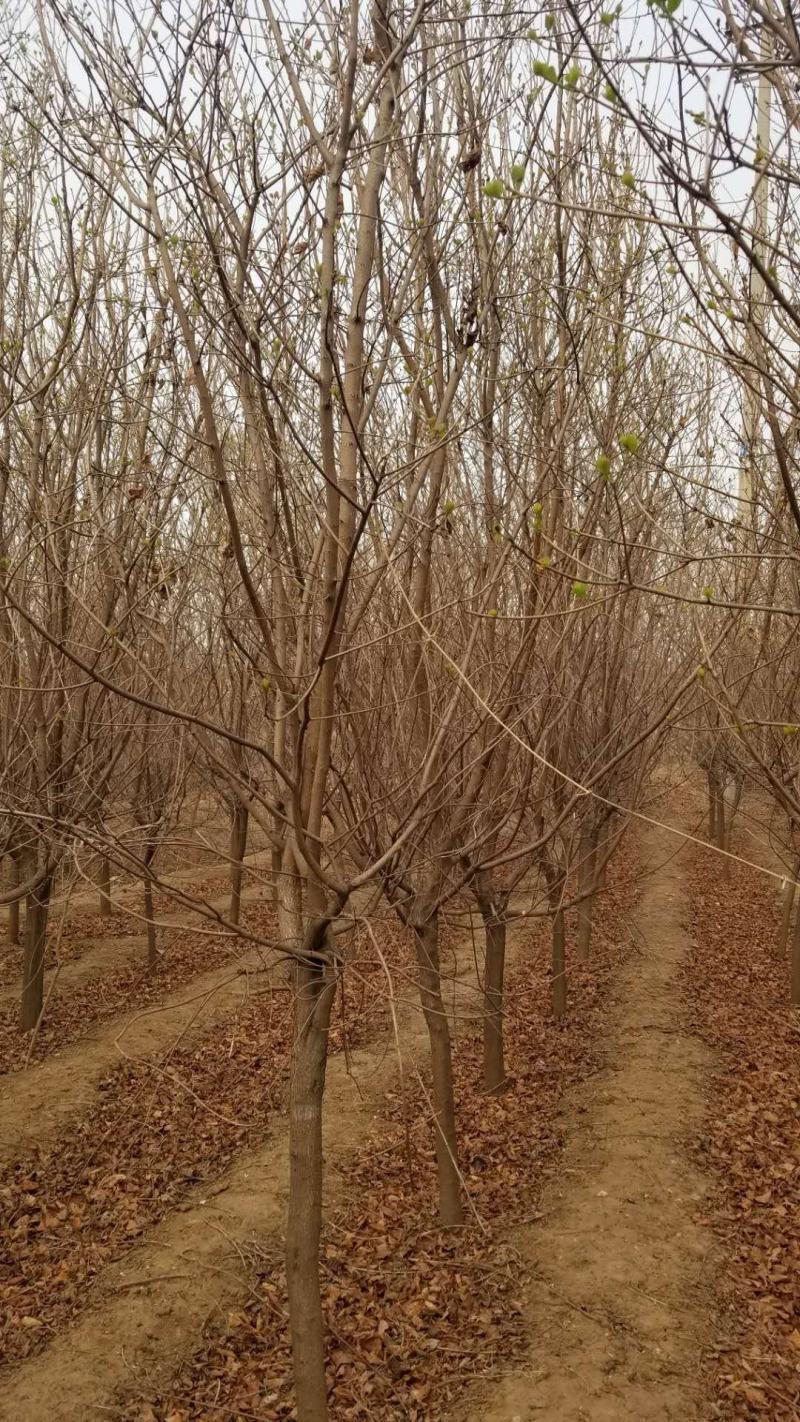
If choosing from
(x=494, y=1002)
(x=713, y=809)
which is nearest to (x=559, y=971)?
(x=494, y=1002)

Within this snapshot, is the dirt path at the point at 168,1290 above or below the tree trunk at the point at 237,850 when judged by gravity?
below

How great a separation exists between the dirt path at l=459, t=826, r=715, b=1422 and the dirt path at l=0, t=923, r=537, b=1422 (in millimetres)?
1487

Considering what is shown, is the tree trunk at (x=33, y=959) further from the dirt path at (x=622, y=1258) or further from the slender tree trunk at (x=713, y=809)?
the slender tree trunk at (x=713, y=809)

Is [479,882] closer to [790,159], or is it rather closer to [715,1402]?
[715,1402]

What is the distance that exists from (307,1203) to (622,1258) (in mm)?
2787

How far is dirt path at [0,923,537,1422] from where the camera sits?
4508mm

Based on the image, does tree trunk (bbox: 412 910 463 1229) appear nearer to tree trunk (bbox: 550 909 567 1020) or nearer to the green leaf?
tree trunk (bbox: 550 909 567 1020)

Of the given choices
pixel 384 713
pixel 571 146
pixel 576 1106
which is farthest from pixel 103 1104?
pixel 571 146

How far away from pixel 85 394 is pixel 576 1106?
6222 millimetres

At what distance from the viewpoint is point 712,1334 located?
479cm

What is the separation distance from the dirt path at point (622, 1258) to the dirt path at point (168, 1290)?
149 centimetres

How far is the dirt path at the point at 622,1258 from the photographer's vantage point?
14.4 ft

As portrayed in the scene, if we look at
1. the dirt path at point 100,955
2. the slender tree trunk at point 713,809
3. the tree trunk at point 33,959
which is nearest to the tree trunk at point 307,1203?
the tree trunk at point 33,959

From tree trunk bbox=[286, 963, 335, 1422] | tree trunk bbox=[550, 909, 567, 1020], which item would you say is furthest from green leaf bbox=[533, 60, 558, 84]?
tree trunk bbox=[550, 909, 567, 1020]
